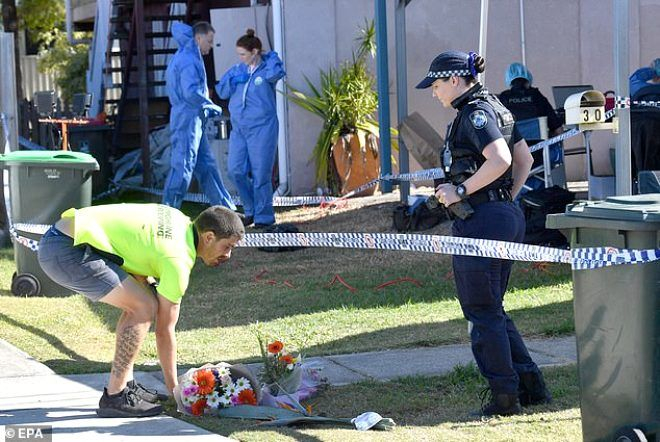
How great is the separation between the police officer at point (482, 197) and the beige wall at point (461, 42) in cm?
881

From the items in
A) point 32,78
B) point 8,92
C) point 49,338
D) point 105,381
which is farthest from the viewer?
point 32,78

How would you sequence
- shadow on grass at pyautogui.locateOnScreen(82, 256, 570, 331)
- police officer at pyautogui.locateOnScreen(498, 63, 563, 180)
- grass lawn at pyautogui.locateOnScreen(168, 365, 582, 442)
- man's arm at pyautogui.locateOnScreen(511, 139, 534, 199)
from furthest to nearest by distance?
police officer at pyautogui.locateOnScreen(498, 63, 563, 180), shadow on grass at pyautogui.locateOnScreen(82, 256, 570, 331), man's arm at pyautogui.locateOnScreen(511, 139, 534, 199), grass lawn at pyautogui.locateOnScreen(168, 365, 582, 442)

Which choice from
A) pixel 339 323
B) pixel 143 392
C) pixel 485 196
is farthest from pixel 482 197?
pixel 339 323

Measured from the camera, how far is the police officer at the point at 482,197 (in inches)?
204

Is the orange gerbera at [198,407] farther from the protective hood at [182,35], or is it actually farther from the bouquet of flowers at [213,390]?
the protective hood at [182,35]

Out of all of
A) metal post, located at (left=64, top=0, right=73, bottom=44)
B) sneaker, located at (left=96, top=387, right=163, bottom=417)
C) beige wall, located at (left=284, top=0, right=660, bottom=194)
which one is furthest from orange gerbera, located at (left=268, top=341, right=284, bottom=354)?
metal post, located at (left=64, top=0, right=73, bottom=44)

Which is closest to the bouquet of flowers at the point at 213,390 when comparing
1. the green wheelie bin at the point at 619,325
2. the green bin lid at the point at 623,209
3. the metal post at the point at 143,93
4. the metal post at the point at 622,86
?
the green wheelie bin at the point at 619,325

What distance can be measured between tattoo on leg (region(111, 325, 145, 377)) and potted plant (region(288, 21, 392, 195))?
8.14 m

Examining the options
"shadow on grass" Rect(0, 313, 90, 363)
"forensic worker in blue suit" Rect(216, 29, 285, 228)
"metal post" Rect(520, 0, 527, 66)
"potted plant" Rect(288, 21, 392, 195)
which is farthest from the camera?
"metal post" Rect(520, 0, 527, 66)

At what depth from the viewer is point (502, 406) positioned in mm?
5371

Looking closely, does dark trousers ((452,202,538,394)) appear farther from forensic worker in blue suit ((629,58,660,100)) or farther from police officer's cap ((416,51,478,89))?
forensic worker in blue suit ((629,58,660,100))

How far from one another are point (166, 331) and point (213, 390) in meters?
0.39

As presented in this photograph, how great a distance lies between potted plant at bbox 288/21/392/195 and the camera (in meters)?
13.5

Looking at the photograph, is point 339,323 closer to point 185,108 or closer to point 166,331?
point 166,331
